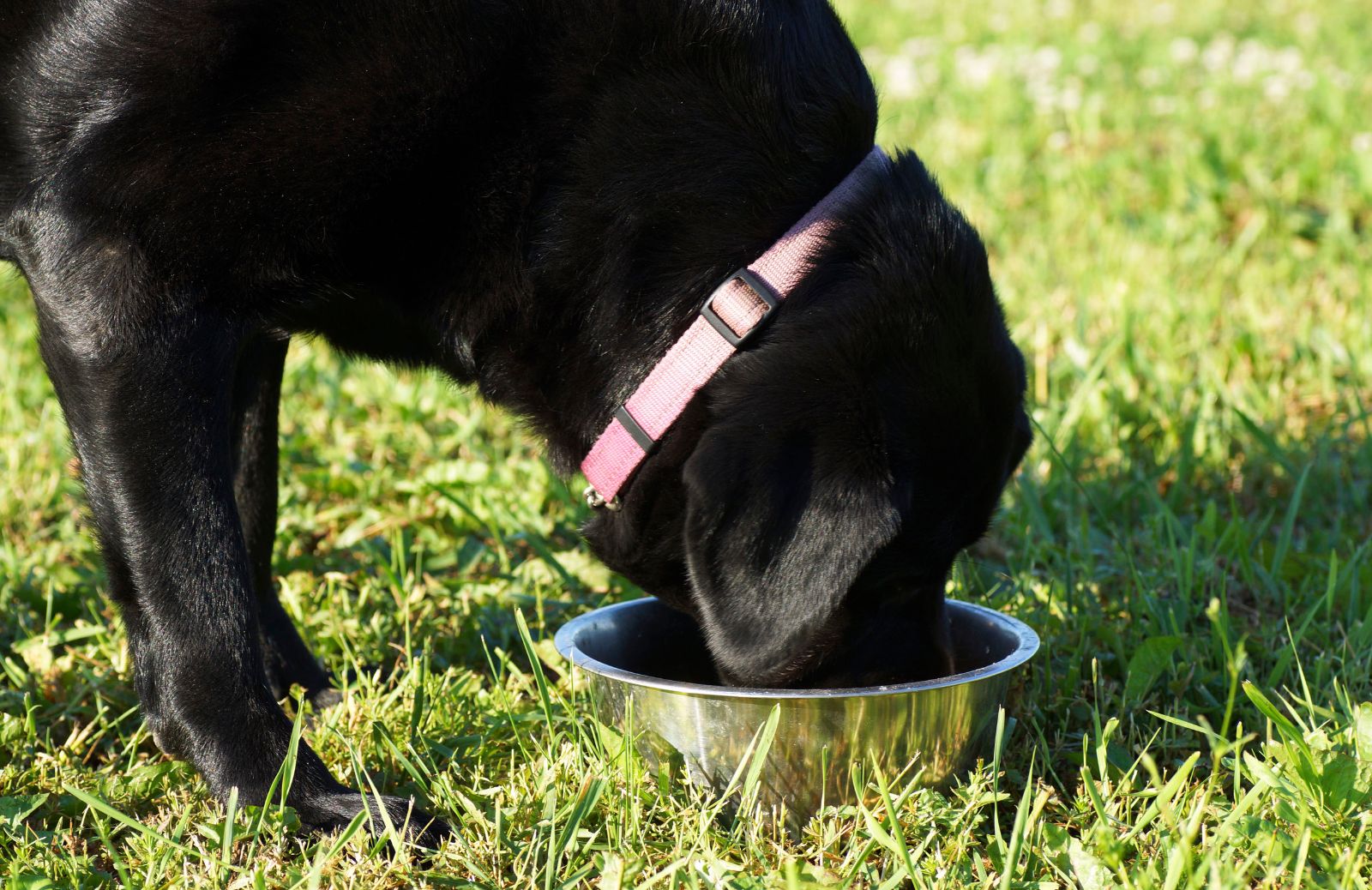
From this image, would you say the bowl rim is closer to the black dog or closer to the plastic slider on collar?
the black dog

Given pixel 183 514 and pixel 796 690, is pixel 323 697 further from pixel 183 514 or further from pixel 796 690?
pixel 796 690

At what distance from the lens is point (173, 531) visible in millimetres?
1779

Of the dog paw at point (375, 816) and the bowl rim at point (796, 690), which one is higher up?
the bowl rim at point (796, 690)

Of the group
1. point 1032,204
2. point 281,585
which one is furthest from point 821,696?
point 1032,204

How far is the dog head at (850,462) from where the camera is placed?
169 centimetres

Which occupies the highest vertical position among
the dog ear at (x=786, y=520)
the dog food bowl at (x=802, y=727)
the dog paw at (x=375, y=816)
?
the dog ear at (x=786, y=520)

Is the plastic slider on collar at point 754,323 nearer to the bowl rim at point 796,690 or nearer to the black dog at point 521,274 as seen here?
the black dog at point 521,274

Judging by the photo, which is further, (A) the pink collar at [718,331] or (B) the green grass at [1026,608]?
(A) the pink collar at [718,331]

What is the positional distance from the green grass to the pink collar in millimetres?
398

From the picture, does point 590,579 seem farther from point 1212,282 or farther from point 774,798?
point 1212,282

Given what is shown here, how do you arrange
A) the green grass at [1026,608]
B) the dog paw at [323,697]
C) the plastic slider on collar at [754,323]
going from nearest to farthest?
1. the green grass at [1026,608]
2. the plastic slider on collar at [754,323]
3. the dog paw at [323,697]

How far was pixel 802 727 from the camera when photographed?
173cm

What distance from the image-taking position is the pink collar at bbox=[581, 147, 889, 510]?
1.79 metres

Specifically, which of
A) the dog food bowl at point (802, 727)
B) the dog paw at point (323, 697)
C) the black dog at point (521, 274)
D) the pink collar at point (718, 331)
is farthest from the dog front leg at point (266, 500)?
the pink collar at point (718, 331)
